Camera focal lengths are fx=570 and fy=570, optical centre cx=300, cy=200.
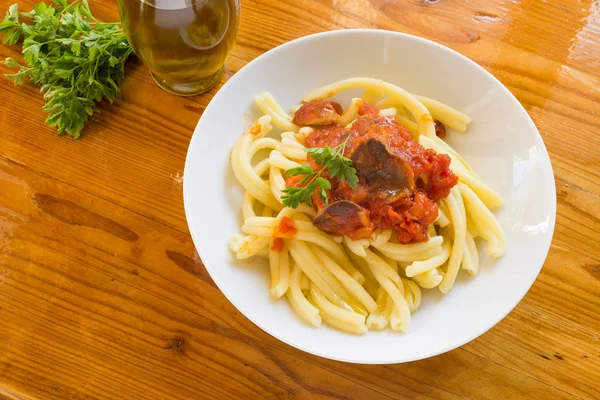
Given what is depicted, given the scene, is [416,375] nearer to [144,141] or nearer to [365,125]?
[365,125]

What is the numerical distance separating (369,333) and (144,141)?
1262mm

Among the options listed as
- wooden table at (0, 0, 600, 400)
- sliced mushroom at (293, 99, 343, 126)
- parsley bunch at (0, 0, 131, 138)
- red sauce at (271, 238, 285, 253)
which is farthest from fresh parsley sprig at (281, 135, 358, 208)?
parsley bunch at (0, 0, 131, 138)

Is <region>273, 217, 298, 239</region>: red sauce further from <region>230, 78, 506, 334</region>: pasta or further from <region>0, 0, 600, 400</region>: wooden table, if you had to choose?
<region>0, 0, 600, 400</region>: wooden table

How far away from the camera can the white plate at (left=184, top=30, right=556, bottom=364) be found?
189 centimetres

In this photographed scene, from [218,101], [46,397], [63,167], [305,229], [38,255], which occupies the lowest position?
[46,397]

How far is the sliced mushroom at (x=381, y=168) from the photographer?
188 centimetres

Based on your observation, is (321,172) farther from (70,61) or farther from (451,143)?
(70,61)

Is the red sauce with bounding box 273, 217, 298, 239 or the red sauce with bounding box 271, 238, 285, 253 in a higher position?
the red sauce with bounding box 273, 217, 298, 239

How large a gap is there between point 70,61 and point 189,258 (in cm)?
98

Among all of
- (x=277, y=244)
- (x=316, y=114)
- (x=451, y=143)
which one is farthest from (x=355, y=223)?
(x=451, y=143)

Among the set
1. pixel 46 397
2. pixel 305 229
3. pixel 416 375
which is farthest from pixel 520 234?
pixel 46 397

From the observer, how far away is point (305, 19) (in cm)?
271

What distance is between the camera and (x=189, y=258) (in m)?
2.24

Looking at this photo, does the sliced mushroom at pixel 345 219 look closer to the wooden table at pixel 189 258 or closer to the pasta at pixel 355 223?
the pasta at pixel 355 223
